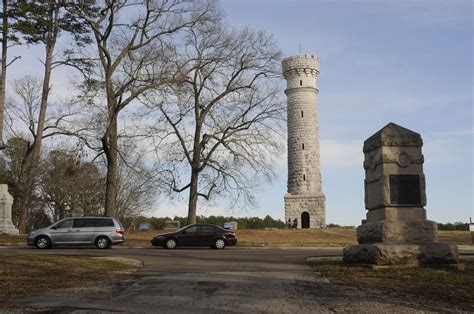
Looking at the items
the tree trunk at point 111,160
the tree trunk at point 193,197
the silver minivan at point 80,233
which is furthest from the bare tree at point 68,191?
the silver minivan at point 80,233

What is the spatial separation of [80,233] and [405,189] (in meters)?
16.2

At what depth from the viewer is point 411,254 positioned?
13570 mm

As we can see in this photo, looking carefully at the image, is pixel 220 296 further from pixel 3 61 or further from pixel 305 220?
pixel 305 220

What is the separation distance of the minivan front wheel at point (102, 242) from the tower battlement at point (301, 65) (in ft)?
151

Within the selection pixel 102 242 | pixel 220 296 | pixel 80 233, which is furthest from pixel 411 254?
pixel 80 233

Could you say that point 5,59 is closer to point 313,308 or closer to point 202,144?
point 202,144

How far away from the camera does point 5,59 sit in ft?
111

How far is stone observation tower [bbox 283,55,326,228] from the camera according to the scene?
65.8 meters

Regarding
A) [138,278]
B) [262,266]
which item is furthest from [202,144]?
[138,278]

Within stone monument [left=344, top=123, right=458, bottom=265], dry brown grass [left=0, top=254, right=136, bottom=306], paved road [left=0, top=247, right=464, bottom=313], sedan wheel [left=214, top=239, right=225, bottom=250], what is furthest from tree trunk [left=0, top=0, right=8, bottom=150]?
stone monument [left=344, top=123, right=458, bottom=265]

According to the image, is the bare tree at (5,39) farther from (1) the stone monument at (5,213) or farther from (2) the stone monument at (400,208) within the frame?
(2) the stone monument at (400,208)

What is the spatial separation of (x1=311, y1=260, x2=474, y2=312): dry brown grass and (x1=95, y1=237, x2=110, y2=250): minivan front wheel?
43.9ft

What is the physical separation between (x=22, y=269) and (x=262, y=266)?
646 centimetres

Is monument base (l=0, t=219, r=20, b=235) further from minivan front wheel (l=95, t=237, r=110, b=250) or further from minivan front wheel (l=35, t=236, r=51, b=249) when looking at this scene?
minivan front wheel (l=95, t=237, r=110, b=250)
